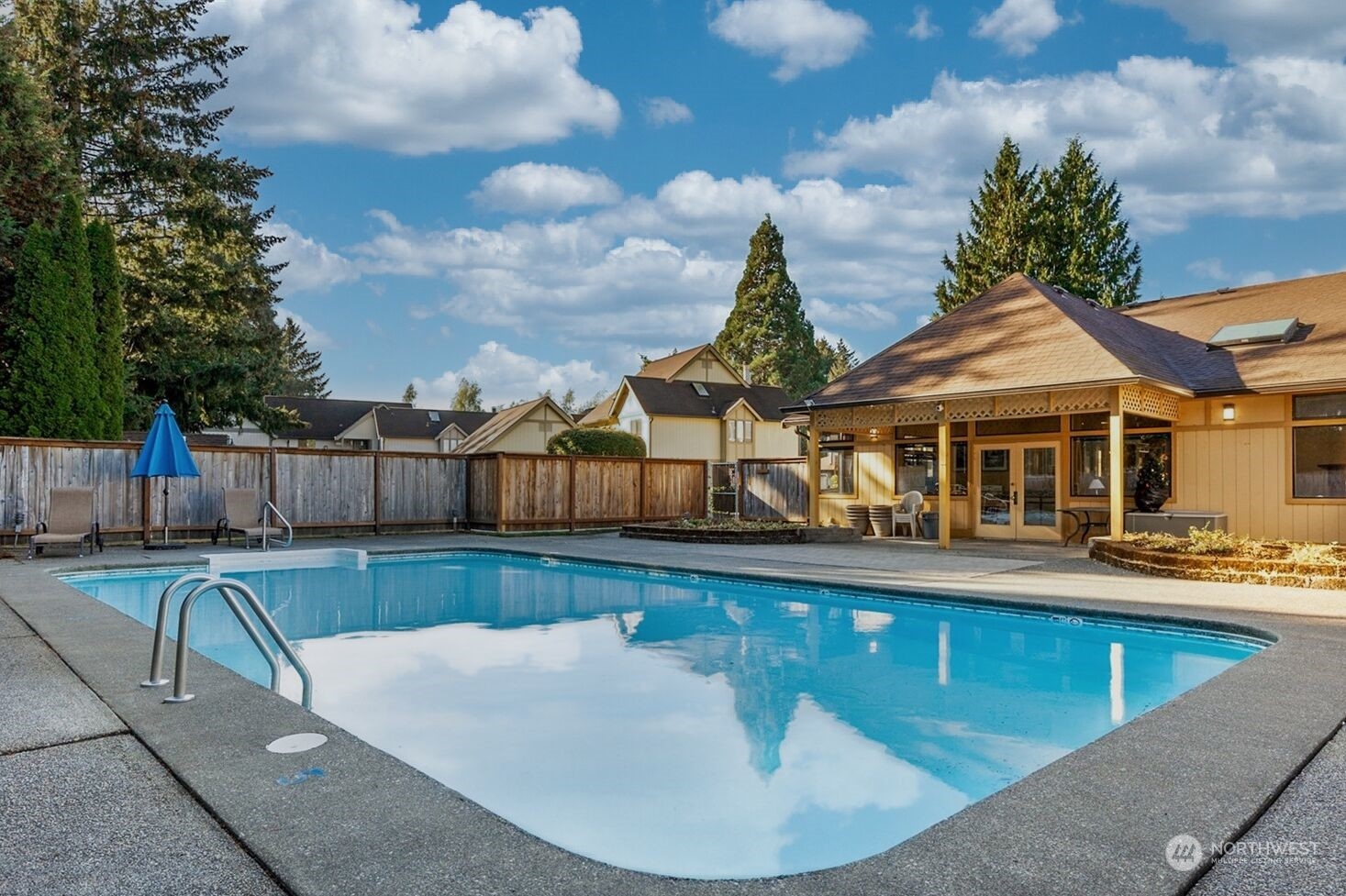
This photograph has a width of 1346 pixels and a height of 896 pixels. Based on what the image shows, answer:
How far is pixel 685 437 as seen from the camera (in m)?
36.3

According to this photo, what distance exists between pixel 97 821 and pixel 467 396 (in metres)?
81.5

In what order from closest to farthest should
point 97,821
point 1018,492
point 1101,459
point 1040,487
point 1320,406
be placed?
1. point 97,821
2. point 1320,406
3. point 1101,459
4. point 1040,487
5. point 1018,492

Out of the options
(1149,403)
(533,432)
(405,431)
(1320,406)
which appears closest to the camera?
(1320,406)

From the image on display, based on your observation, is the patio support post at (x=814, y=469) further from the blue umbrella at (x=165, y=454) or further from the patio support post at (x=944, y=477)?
the blue umbrella at (x=165, y=454)

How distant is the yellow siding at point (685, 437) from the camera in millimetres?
35344

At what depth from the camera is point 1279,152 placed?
20.4m

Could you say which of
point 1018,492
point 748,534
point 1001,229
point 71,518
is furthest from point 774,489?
point 1001,229

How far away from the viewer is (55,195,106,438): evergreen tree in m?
14.4

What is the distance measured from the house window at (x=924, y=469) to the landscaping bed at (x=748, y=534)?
1923mm

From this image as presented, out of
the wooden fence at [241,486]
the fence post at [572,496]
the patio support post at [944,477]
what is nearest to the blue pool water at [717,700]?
the wooden fence at [241,486]

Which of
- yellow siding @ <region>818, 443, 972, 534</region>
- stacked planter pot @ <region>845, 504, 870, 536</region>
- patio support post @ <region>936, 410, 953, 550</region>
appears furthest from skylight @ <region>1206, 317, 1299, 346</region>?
stacked planter pot @ <region>845, 504, 870, 536</region>

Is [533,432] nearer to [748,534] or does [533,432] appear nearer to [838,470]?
[838,470]

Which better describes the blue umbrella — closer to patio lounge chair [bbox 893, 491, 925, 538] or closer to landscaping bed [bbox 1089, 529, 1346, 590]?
patio lounge chair [bbox 893, 491, 925, 538]

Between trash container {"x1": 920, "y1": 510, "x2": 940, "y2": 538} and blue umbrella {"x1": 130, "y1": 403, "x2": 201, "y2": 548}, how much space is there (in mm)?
12805
